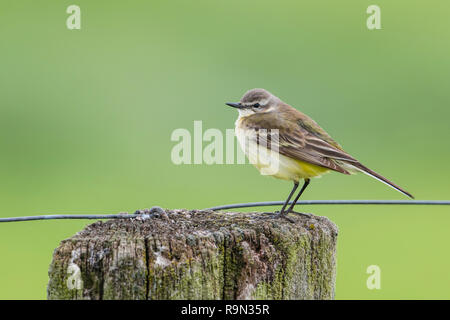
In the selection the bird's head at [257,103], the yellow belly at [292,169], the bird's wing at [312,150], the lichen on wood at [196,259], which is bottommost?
the lichen on wood at [196,259]

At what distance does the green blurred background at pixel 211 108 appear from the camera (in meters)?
11.3

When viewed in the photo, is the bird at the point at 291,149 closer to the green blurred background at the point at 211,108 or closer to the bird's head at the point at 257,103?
the bird's head at the point at 257,103

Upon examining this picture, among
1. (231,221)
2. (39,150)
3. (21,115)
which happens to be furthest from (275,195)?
(231,221)

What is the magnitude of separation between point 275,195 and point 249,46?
25.1 ft

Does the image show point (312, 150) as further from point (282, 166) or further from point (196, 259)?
point (196, 259)

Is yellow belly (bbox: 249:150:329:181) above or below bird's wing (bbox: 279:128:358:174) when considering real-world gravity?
below

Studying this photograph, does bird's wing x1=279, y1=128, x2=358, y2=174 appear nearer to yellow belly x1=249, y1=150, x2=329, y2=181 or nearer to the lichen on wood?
yellow belly x1=249, y1=150, x2=329, y2=181

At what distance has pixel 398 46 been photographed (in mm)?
18562

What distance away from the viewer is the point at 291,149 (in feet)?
21.3

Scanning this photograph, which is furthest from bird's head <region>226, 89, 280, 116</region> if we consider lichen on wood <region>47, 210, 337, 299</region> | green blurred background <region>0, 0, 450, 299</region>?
green blurred background <region>0, 0, 450, 299</region>

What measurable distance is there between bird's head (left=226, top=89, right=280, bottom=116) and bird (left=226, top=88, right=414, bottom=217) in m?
0.17

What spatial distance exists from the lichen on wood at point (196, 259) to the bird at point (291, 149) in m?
1.35

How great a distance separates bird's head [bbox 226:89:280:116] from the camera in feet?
24.2

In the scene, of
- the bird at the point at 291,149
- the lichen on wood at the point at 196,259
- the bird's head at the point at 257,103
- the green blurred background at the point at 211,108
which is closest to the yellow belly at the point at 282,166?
the bird at the point at 291,149
